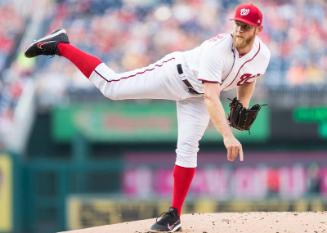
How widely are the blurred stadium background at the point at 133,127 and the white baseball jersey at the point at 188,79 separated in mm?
6764

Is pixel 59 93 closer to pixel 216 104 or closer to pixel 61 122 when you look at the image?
pixel 61 122

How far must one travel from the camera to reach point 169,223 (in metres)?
5.73

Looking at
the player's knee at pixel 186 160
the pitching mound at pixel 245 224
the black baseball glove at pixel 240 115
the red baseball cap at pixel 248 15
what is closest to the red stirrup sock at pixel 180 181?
the player's knee at pixel 186 160

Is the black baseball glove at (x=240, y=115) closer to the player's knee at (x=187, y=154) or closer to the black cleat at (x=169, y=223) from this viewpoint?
the player's knee at (x=187, y=154)

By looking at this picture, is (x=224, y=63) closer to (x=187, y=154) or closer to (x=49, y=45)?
(x=187, y=154)

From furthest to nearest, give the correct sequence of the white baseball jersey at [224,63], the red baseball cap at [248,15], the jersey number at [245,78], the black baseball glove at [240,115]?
the black baseball glove at [240,115] < the jersey number at [245,78] < the white baseball jersey at [224,63] < the red baseball cap at [248,15]

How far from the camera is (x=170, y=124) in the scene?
1362 centimetres

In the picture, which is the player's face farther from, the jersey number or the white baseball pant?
the white baseball pant

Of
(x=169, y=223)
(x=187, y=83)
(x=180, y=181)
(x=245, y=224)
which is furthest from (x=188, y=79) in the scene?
(x=245, y=224)

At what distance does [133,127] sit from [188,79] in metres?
8.21

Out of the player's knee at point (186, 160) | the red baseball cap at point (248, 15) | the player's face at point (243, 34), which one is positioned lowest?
the player's knee at point (186, 160)

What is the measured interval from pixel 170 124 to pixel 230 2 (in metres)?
2.62

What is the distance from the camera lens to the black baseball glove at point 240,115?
564 centimetres

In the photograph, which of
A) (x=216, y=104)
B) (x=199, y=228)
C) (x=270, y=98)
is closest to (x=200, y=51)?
(x=216, y=104)
